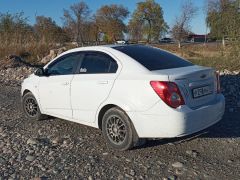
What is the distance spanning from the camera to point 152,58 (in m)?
5.29

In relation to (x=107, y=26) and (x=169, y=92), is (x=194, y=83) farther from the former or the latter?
(x=107, y=26)

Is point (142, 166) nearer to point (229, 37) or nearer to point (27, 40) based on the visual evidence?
point (229, 37)

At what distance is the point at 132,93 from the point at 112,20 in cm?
7568

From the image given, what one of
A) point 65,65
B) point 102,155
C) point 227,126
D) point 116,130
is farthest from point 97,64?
point 227,126

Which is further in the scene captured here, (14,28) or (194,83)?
(14,28)

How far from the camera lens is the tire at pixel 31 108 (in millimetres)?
6779

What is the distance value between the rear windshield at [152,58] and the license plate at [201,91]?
0.56m

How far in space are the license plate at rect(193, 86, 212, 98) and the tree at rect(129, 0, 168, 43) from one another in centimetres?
7023

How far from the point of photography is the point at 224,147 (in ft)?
16.8

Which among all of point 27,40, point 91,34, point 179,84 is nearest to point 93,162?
point 179,84

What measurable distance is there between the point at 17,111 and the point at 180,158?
451 cm

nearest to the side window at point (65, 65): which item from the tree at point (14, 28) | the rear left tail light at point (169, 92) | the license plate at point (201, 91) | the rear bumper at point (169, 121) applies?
the rear bumper at point (169, 121)

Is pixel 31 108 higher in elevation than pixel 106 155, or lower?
higher

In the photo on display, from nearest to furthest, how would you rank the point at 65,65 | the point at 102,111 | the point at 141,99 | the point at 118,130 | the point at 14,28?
the point at 141,99 < the point at 118,130 < the point at 102,111 < the point at 65,65 < the point at 14,28
